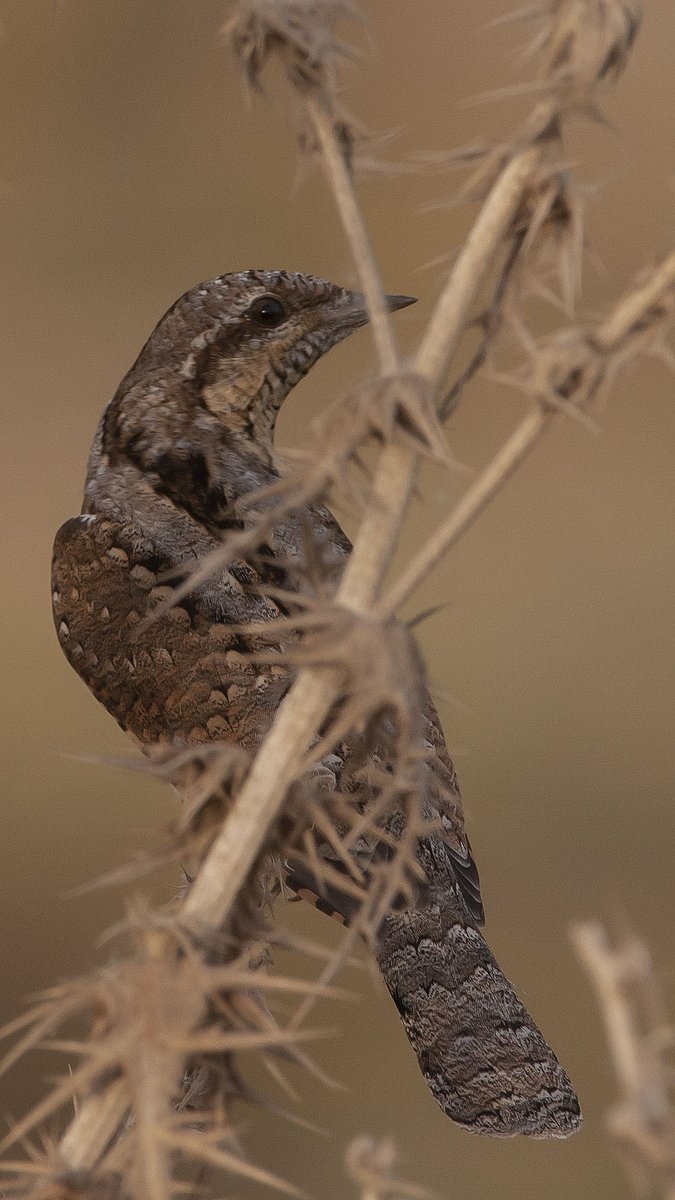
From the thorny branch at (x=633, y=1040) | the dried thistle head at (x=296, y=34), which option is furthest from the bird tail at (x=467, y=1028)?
the thorny branch at (x=633, y=1040)

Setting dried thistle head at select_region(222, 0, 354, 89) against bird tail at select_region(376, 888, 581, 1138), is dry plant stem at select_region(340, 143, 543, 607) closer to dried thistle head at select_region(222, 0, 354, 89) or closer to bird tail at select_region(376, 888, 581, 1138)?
dried thistle head at select_region(222, 0, 354, 89)

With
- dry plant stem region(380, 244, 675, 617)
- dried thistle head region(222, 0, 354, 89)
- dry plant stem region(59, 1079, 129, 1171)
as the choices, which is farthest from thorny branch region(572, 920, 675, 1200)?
dried thistle head region(222, 0, 354, 89)

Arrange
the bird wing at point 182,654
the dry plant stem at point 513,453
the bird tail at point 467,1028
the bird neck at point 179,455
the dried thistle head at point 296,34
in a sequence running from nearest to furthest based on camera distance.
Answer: the dry plant stem at point 513,453 → the dried thistle head at point 296,34 → the bird tail at point 467,1028 → the bird wing at point 182,654 → the bird neck at point 179,455

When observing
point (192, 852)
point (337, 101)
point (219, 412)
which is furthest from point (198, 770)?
point (219, 412)

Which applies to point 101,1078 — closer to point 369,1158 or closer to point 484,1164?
point 369,1158

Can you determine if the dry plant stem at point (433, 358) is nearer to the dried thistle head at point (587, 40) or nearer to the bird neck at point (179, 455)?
the dried thistle head at point (587, 40)

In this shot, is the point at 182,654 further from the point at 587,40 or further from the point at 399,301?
the point at 587,40

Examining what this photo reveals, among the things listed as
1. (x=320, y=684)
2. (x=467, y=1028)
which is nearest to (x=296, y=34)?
(x=320, y=684)
